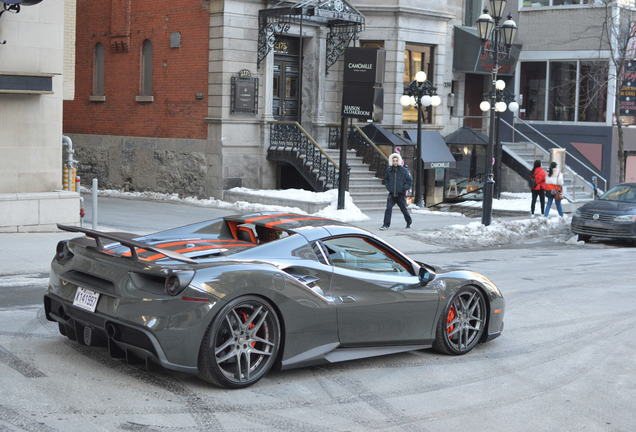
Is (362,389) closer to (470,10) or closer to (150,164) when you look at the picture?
(150,164)

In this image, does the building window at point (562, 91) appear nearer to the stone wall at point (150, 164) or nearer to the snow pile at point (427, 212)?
the snow pile at point (427, 212)

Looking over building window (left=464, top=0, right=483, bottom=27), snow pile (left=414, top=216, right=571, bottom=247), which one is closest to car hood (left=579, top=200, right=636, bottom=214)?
snow pile (left=414, top=216, right=571, bottom=247)

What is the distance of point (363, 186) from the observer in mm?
25609

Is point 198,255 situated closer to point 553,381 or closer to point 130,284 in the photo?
point 130,284

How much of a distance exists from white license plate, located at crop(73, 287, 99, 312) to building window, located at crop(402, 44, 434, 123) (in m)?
23.4

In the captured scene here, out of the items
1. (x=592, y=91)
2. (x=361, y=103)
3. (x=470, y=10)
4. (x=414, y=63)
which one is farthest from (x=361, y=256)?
(x=592, y=91)

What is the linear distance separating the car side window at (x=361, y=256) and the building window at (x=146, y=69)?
67.7 ft

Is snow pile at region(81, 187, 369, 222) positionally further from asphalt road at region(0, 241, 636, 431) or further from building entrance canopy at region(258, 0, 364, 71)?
asphalt road at region(0, 241, 636, 431)

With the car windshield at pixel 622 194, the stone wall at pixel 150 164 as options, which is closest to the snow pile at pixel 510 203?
the car windshield at pixel 622 194

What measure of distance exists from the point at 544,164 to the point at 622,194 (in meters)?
11.4

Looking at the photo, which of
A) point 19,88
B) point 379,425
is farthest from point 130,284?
point 19,88

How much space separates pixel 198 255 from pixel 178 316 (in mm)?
881

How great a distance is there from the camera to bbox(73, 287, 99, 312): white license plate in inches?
277

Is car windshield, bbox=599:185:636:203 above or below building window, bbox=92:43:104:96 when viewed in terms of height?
below
